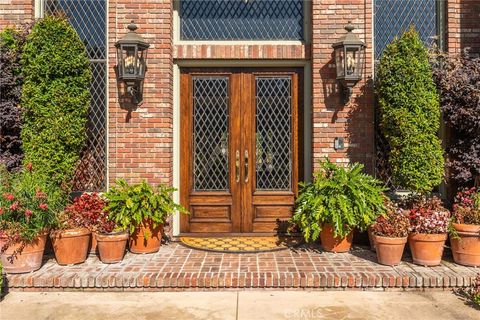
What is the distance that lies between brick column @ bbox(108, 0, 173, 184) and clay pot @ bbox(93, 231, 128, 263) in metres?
0.97

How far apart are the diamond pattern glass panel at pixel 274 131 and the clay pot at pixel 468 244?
2.14 m

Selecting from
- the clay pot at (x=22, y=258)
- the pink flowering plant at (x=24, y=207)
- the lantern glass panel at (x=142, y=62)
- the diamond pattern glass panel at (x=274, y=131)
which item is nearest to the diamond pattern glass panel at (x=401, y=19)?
the diamond pattern glass panel at (x=274, y=131)

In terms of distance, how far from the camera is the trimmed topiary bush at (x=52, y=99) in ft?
14.5

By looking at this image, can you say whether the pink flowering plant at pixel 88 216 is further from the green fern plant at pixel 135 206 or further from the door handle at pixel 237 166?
the door handle at pixel 237 166

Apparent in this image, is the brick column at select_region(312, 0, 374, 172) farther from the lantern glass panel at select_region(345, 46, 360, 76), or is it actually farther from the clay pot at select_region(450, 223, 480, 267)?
the clay pot at select_region(450, 223, 480, 267)

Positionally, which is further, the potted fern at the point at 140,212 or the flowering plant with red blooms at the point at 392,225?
the potted fern at the point at 140,212

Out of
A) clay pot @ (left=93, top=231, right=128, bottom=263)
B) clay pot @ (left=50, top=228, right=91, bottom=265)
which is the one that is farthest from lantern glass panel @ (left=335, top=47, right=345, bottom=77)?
clay pot @ (left=50, top=228, right=91, bottom=265)

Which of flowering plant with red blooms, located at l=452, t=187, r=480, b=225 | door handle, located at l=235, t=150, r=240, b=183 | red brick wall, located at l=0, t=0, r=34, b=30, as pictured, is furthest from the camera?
door handle, located at l=235, t=150, r=240, b=183

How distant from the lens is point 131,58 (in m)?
4.73

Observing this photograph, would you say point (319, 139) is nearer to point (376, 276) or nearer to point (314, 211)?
point (314, 211)

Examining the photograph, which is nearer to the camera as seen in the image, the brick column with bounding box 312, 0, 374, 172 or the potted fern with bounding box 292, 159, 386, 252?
the potted fern with bounding box 292, 159, 386, 252

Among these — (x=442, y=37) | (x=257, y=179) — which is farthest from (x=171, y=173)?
(x=442, y=37)

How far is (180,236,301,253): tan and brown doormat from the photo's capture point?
4.71 m

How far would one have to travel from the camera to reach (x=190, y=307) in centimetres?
346
